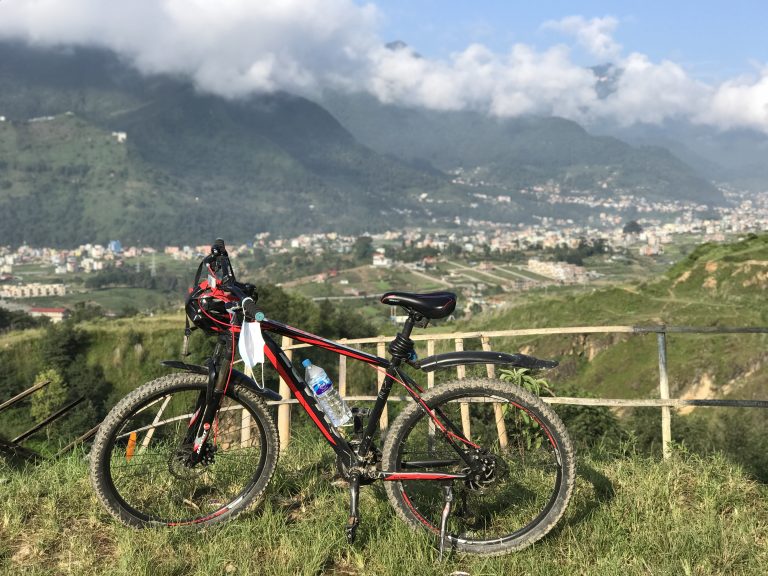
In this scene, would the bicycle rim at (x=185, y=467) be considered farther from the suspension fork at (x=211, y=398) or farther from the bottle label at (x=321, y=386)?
the bottle label at (x=321, y=386)

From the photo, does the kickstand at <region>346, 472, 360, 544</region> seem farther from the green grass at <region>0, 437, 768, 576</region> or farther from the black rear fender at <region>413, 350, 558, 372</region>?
the black rear fender at <region>413, 350, 558, 372</region>

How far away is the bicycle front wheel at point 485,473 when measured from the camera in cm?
333

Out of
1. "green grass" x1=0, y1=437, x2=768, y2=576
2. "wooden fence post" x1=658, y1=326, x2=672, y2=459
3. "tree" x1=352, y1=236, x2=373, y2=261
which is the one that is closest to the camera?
"green grass" x1=0, y1=437, x2=768, y2=576

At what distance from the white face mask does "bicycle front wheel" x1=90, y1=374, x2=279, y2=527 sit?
1.25 feet

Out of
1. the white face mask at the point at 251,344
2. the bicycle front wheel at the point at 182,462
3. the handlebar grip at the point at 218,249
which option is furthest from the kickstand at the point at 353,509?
the handlebar grip at the point at 218,249

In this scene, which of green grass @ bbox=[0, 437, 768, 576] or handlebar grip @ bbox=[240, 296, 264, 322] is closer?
green grass @ bbox=[0, 437, 768, 576]

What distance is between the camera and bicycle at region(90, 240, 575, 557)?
3.35 metres

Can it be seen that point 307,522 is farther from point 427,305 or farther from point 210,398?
point 427,305

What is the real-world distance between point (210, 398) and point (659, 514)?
258 centimetres

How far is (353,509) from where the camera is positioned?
3.32 meters

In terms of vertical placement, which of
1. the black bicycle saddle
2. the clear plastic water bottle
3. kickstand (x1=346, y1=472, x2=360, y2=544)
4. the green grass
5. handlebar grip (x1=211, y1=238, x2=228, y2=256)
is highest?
handlebar grip (x1=211, y1=238, x2=228, y2=256)

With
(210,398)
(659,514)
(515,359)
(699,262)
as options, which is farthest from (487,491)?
(699,262)

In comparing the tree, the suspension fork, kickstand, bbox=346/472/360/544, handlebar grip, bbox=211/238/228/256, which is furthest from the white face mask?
the tree

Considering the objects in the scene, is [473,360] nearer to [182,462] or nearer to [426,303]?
[426,303]
